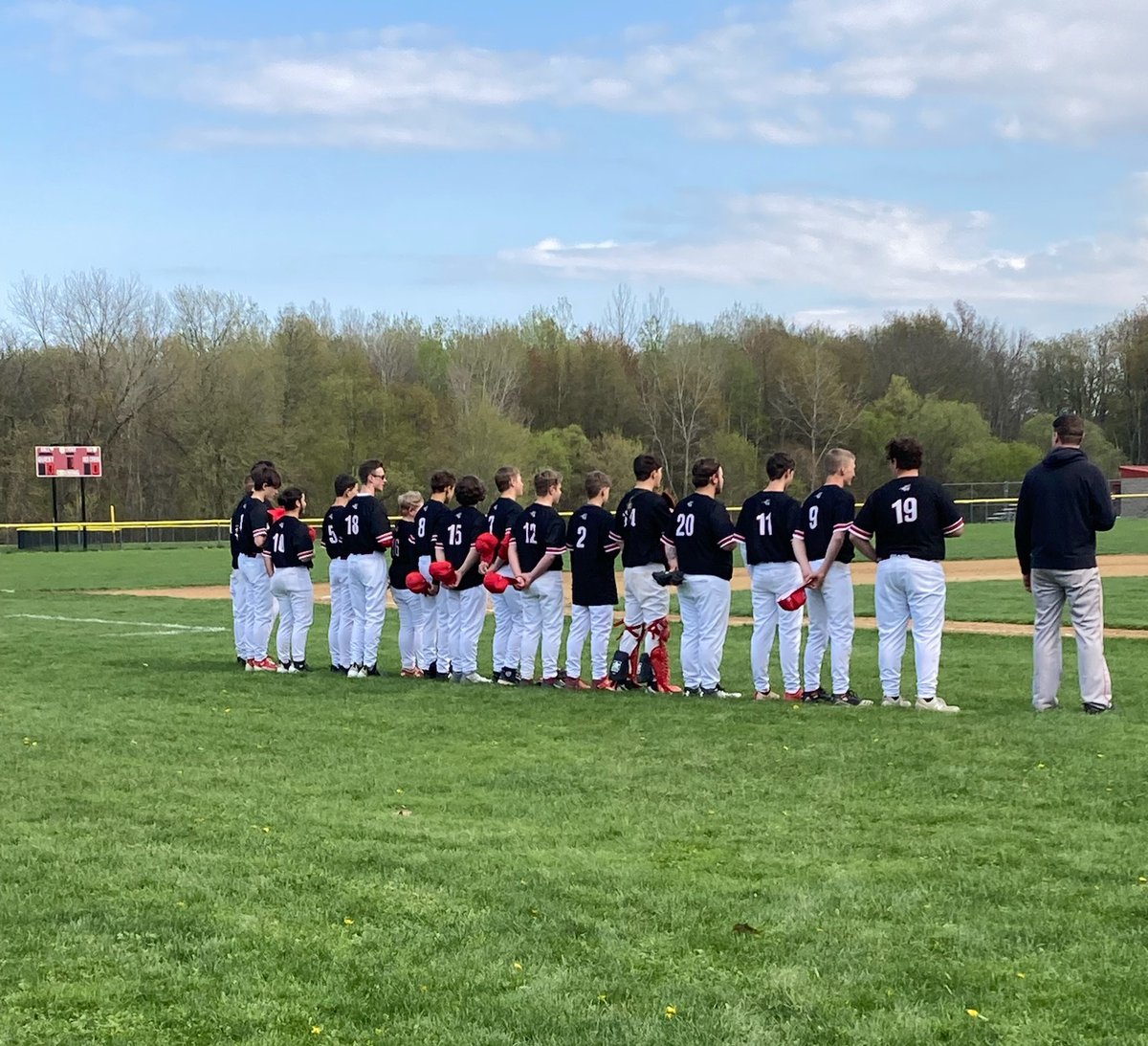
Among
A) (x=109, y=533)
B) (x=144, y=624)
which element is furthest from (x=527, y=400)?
(x=144, y=624)

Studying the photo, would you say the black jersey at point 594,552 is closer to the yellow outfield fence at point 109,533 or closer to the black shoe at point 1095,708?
the black shoe at point 1095,708

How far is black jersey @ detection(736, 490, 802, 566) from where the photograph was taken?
1023cm

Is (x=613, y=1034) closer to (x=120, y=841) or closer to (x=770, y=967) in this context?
(x=770, y=967)

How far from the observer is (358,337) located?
76.1 meters

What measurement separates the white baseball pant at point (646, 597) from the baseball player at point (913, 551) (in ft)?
Result: 6.13

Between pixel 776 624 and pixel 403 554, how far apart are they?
12.2 ft

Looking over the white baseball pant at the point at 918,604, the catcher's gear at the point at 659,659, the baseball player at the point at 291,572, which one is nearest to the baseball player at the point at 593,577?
the catcher's gear at the point at 659,659

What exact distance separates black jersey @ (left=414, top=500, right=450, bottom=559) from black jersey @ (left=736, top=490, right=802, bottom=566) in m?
2.90

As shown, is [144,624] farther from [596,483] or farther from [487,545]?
[596,483]

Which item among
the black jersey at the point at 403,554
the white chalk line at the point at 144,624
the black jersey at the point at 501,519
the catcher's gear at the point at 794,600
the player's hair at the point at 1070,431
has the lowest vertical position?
the white chalk line at the point at 144,624

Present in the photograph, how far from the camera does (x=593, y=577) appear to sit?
11352 mm

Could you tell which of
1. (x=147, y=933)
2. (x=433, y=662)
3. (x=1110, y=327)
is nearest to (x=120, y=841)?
(x=147, y=933)

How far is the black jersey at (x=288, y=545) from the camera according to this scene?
12.3m

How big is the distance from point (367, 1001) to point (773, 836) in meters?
2.42
